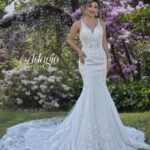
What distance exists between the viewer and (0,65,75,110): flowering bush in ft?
34.4

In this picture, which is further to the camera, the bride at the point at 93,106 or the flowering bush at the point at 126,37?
the flowering bush at the point at 126,37

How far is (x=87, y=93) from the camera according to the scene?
6.34 m

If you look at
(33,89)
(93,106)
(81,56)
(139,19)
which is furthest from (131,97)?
(81,56)

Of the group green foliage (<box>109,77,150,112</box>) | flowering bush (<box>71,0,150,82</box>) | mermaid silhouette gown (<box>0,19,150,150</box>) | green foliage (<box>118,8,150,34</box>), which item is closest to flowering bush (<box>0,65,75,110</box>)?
green foliage (<box>109,77,150,112</box>)

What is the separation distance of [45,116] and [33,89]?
1.55m

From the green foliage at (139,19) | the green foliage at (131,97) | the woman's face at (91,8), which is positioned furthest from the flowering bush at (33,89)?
the woman's face at (91,8)

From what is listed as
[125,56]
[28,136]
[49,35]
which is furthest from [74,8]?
[28,136]

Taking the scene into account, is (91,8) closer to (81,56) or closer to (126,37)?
(81,56)

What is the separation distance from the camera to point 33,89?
10500 mm

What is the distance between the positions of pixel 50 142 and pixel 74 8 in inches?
255

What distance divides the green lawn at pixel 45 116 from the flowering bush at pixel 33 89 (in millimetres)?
827

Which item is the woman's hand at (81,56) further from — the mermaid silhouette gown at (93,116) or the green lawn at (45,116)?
the green lawn at (45,116)

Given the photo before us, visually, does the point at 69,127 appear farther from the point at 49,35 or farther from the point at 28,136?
the point at 49,35

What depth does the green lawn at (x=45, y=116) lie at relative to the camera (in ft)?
25.4
